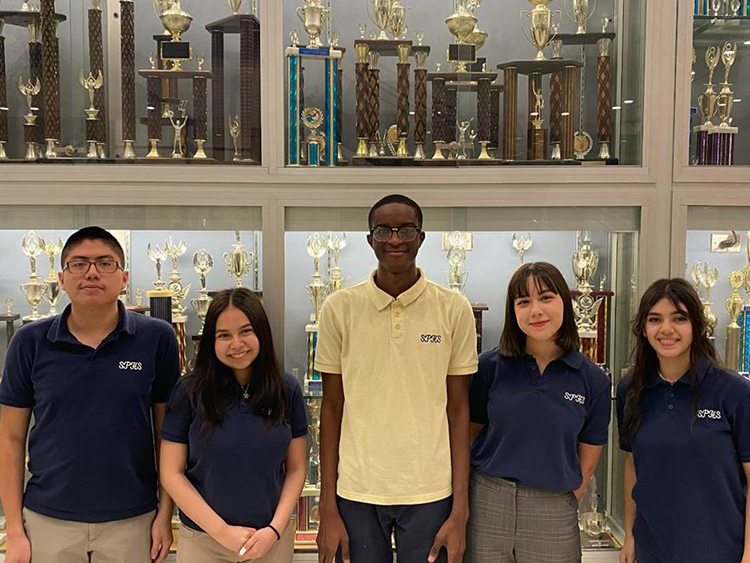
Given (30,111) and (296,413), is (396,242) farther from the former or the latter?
(30,111)

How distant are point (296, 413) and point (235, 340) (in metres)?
0.30

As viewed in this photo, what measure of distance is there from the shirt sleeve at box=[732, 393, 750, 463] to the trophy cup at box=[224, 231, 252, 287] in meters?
1.62

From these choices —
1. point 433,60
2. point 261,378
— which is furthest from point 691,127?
point 261,378

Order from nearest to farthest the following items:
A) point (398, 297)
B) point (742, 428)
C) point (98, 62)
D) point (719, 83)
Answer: point (742, 428), point (398, 297), point (98, 62), point (719, 83)

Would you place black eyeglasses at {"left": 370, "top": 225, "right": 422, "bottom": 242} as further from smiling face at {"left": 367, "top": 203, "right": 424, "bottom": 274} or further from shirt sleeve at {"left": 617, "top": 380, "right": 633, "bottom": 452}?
shirt sleeve at {"left": 617, "top": 380, "right": 633, "bottom": 452}

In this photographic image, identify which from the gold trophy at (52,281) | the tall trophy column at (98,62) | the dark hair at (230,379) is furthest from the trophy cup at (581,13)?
the gold trophy at (52,281)

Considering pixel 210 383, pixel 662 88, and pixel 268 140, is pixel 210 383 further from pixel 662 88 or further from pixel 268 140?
pixel 662 88

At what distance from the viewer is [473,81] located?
2602mm

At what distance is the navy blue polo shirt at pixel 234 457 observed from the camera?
2.08 metres

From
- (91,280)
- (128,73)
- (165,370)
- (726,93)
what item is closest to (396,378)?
(165,370)

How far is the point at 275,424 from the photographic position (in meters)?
2.12

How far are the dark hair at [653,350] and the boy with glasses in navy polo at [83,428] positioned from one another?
56.9 inches

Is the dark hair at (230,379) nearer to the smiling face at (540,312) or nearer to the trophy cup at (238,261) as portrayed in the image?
the trophy cup at (238,261)

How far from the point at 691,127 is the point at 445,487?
1.52 m
